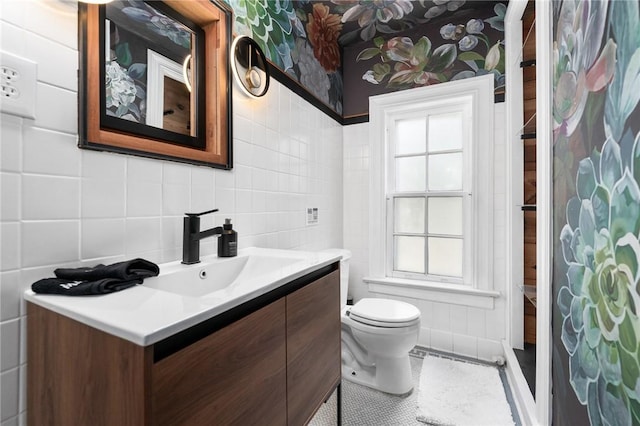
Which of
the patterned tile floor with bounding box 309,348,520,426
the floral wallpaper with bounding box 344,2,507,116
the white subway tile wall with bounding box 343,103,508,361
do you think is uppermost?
the floral wallpaper with bounding box 344,2,507,116

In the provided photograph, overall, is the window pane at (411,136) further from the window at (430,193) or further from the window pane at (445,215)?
the window pane at (445,215)

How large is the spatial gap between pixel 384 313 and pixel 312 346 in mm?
718

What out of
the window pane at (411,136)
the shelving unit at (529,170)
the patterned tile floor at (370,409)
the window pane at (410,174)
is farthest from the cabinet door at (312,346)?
the window pane at (411,136)

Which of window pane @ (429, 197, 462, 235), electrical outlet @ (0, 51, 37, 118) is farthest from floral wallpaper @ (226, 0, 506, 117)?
electrical outlet @ (0, 51, 37, 118)

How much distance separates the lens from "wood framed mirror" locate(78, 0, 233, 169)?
0.86 metres

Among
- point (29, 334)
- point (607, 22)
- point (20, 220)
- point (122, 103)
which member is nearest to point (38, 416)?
point (29, 334)

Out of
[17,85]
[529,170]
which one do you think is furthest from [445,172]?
[17,85]

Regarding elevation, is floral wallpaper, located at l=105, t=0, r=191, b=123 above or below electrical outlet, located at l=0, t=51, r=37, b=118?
above

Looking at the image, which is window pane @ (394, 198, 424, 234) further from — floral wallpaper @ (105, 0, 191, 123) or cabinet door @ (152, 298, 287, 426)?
floral wallpaper @ (105, 0, 191, 123)

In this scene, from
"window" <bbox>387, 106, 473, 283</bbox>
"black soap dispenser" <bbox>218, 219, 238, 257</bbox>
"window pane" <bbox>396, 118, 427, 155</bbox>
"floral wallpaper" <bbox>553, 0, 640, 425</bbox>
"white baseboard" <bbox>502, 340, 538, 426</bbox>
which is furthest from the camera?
"window pane" <bbox>396, 118, 427, 155</bbox>

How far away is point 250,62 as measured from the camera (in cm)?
144

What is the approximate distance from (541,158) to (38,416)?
70.5 inches

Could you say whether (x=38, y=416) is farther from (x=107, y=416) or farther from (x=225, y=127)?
(x=225, y=127)

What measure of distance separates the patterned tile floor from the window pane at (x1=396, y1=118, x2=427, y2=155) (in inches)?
65.7
